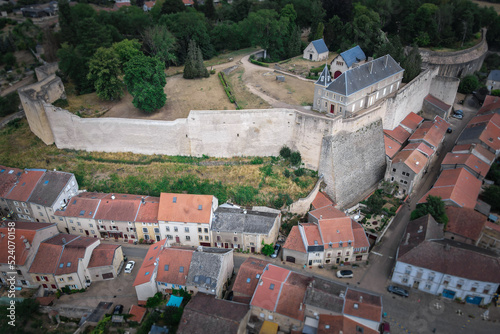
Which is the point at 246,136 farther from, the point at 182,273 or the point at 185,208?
the point at 182,273

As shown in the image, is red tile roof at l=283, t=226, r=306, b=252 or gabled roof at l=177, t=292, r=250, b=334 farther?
red tile roof at l=283, t=226, r=306, b=252

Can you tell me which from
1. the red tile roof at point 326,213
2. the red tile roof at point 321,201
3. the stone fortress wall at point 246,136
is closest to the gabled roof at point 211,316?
the red tile roof at point 326,213

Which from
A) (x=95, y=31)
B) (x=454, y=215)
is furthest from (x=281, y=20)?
(x=454, y=215)

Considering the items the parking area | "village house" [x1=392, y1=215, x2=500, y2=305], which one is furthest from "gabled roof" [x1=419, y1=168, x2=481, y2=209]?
the parking area

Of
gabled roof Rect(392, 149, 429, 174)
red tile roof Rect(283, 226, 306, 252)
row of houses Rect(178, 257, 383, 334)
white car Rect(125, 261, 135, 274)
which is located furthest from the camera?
gabled roof Rect(392, 149, 429, 174)

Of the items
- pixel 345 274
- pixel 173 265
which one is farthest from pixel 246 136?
pixel 345 274

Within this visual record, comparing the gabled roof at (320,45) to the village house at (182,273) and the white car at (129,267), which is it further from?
the white car at (129,267)

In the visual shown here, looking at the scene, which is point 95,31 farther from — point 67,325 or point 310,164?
point 67,325

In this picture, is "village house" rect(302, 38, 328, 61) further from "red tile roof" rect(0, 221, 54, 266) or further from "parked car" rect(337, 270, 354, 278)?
"red tile roof" rect(0, 221, 54, 266)
